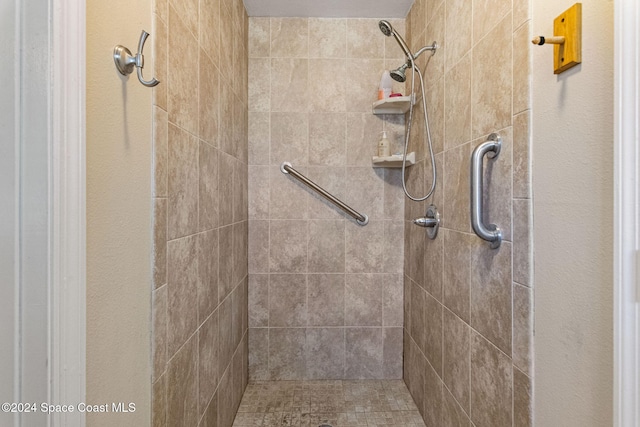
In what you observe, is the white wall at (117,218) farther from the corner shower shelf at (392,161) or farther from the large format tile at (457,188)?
the corner shower shelf at (392,161)

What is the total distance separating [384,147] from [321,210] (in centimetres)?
52

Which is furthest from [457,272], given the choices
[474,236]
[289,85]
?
[289,85]

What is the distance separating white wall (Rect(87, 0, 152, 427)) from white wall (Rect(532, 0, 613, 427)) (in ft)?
3.20

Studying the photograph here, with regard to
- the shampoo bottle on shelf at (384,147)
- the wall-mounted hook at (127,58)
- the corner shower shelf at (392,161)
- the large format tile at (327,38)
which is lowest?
the corner shower shelf at (392,161)

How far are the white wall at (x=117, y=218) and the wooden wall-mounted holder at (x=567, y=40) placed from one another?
3.02ft

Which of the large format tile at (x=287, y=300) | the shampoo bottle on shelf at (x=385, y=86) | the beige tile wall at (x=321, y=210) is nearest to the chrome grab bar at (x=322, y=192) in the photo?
the beige tile wall at (x=321, y=210)

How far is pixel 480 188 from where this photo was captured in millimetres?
1084

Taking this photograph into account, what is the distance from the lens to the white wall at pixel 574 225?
2.29 ft

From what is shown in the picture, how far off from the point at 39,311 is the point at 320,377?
6.13ft

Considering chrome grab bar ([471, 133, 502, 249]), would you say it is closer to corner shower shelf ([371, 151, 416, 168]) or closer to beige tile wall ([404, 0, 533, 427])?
beige tile wall ([404, 0, 533, 427])

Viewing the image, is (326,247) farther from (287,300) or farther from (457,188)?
(457,188)

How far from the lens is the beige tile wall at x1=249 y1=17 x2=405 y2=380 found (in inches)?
84.7

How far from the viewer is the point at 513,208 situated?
39.6 inches

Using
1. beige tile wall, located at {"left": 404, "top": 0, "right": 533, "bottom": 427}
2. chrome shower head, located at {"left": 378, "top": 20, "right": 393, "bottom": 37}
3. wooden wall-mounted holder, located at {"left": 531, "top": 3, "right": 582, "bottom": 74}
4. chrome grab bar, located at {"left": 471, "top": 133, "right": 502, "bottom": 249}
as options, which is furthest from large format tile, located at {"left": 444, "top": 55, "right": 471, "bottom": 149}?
wooden wall-mounted holder, located at {"left": 531, "top": 3, "right": 582, "bottom": 74}
